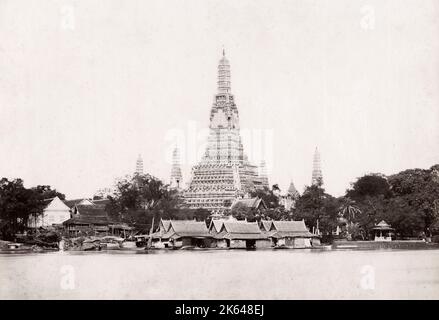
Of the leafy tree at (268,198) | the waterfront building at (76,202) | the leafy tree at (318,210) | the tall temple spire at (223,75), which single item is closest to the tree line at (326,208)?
the leafy tree at (318,210)

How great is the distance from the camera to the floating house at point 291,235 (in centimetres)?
5238

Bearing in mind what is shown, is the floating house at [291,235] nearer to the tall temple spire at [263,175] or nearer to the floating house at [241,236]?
the floating house at [241,236]

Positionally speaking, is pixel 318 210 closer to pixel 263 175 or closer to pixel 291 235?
pixel 291 235

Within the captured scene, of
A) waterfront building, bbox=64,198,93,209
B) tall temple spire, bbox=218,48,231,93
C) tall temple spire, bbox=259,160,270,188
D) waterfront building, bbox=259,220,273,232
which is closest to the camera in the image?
waterfront building, bbox=259,220,273,232

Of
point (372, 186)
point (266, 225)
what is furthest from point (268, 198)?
point (266, 225)

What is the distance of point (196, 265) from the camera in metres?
33.7

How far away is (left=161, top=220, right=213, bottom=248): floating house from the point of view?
50188 millimetres

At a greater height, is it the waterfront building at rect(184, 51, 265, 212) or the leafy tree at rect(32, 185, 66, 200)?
the waterfront building at rect(184, 51, 265, 212)

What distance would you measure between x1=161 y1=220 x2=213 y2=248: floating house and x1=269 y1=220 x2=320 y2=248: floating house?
4361mm

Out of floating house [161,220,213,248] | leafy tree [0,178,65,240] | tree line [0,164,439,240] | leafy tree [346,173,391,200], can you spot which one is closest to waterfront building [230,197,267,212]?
tree line [0,164,439,240]

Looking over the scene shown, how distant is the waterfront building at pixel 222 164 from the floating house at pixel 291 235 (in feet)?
82.9

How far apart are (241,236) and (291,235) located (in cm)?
337

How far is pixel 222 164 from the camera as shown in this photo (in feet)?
268

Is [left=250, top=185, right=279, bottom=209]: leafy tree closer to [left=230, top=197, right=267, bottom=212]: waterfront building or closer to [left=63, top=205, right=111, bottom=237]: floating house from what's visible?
[left=230, top=197, right=267, bottom=212]: waterfront building
